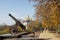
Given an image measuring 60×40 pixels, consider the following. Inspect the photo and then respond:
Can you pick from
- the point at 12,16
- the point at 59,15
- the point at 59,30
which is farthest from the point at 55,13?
the point at 59,30

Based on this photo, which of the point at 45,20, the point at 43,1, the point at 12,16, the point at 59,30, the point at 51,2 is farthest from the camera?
the point at 59,30

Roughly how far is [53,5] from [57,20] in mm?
6241

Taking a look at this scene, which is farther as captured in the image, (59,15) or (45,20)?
(45,20)

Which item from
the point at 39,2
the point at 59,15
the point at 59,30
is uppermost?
the point at 39,2

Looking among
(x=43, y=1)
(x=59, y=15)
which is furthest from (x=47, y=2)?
(x=59, y=15)

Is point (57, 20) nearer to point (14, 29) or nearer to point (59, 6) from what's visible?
point (59, 6)

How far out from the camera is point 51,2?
25500 millimetres

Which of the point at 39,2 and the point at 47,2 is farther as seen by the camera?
the point at 39,2

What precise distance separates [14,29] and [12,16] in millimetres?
4610

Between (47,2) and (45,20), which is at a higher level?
(47,2)

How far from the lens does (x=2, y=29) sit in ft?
169

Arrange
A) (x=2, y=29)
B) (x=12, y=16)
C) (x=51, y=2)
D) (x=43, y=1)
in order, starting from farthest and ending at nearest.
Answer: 1. (x=2, y=29)
2. (x=12, y=16)
3. (x=43, y=1)
4. (x=51, y=2)

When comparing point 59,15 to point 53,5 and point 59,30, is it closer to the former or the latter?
point 53,5

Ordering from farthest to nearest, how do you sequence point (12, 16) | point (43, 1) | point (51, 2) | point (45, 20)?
point (45, 20)
point (12, 16)
point (43, 1)
point (51, 2)
